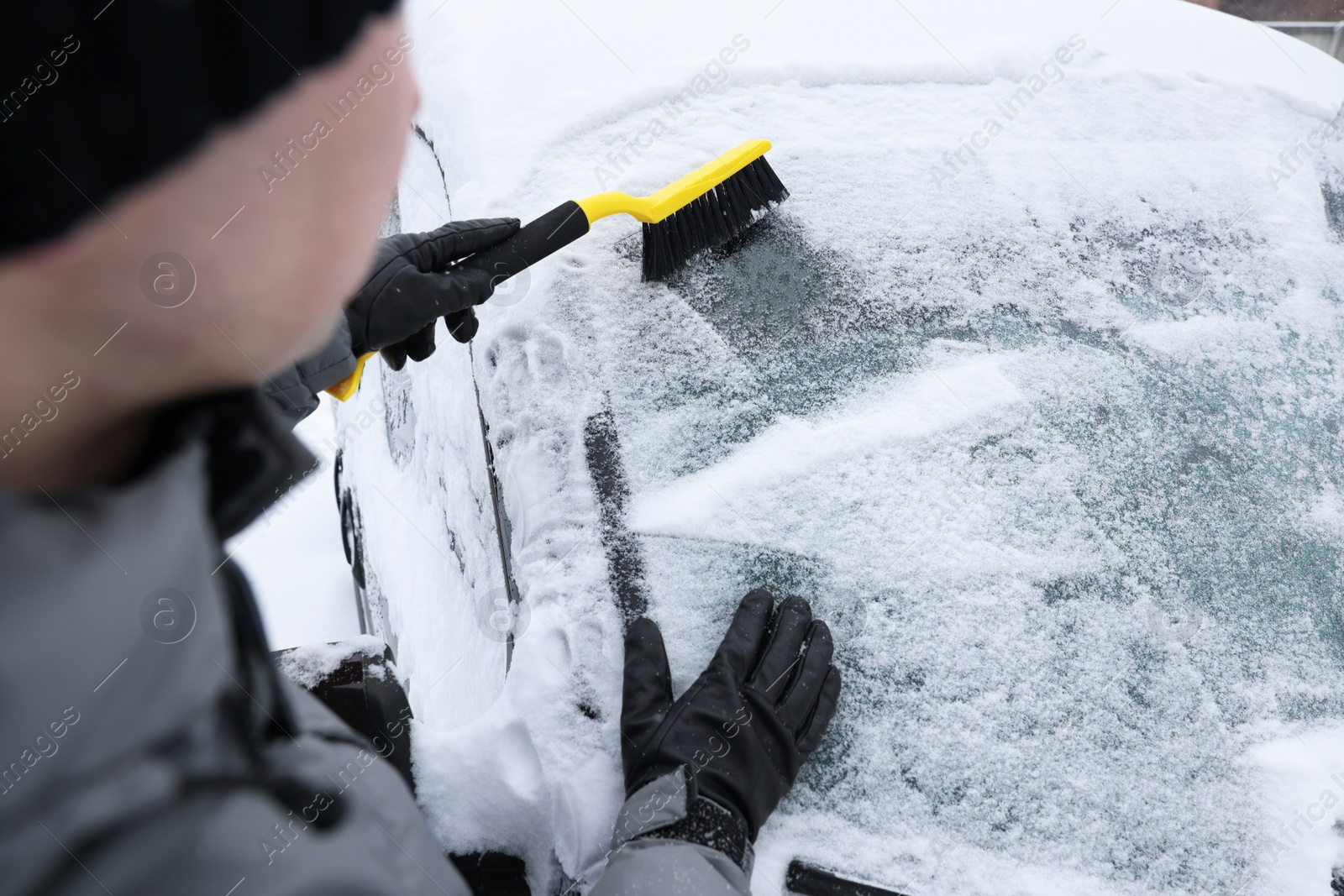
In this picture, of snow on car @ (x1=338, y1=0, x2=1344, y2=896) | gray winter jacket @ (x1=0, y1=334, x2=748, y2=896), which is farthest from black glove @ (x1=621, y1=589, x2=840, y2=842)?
gray winter jacket @ (x1=0, y1=334, x2=748, y2=896)

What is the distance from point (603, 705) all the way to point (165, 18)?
1115 millimetres

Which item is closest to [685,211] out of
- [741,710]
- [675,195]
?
[675,195]

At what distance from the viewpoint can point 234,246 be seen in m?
0.38

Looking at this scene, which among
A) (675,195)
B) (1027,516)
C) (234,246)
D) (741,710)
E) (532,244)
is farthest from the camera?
(675,195)

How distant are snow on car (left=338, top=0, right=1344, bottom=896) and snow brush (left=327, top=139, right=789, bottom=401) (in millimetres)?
56

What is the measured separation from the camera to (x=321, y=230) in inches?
16.1

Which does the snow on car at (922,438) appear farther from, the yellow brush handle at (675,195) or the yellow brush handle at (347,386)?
the yellow brush handle at (347,386)

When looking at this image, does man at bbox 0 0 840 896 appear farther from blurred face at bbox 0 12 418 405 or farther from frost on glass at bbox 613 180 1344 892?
frost on glass at bbox 613 180 1344 892

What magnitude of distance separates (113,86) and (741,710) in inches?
44.8

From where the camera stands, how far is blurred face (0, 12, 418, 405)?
368 mm

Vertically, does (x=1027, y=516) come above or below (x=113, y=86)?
below

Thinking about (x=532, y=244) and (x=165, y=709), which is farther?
(x=532, y=244)

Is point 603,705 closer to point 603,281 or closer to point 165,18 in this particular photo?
point 603,281

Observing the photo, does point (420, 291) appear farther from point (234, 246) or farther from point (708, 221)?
point (234, 246)
